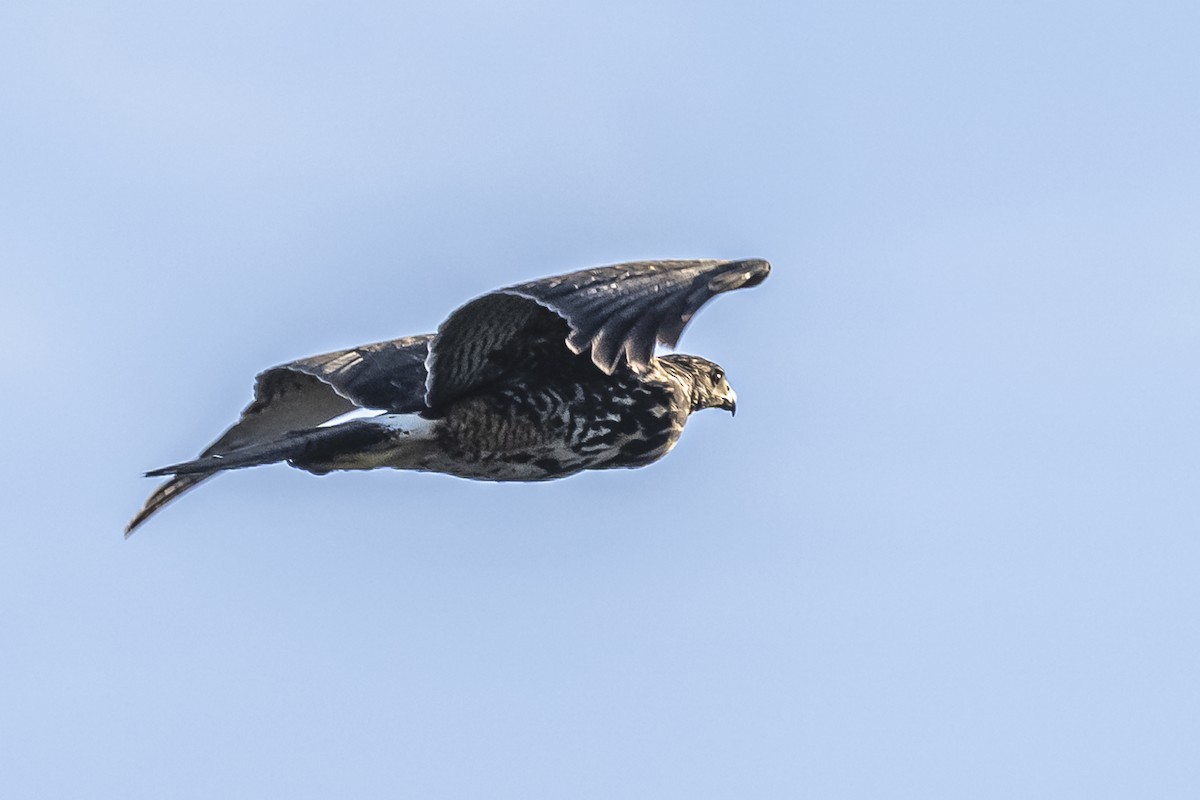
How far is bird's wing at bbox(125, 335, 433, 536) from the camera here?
11227 millimetres

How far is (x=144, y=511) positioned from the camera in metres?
11.8

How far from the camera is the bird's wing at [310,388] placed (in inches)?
442

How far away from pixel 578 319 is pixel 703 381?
8.64 feet

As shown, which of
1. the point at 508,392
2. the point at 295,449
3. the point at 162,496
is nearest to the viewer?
the point at 295,449

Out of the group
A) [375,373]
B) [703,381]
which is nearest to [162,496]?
[375,373]

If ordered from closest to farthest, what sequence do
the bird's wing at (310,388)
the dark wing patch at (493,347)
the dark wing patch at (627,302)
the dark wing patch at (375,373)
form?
the dark wing patch at (627,302) → the dark wing patch at (493,347) → the dark wing patch at (375,373) → the bird's wing at (310,388)

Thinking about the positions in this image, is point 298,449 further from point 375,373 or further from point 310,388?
point 310,388

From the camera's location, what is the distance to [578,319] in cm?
946

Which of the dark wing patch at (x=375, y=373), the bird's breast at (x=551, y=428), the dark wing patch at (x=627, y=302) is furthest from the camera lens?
the dark wing patch at (x=375, y=373)

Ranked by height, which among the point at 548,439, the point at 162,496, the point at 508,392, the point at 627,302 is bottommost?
the point at 162,496

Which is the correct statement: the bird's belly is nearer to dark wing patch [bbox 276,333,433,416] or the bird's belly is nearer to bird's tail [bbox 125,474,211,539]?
dark wing patch [bbox 276,333,433,416]

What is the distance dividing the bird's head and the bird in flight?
0.04 meters

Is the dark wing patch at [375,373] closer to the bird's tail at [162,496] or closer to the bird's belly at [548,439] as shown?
the bird's belly at [548,439]

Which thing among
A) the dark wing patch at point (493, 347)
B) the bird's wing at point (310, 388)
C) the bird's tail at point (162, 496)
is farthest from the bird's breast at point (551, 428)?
the bird's tail at point (162, 496)
